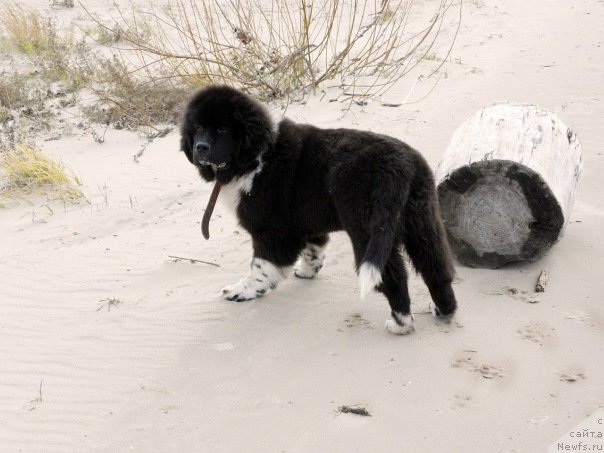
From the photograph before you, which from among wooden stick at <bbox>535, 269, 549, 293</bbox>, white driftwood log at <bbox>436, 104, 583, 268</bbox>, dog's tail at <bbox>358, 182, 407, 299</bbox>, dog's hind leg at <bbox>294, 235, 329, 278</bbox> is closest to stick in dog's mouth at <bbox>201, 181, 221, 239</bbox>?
dog's hind leg at <bbox>294, 235, 329, 278</bbox>

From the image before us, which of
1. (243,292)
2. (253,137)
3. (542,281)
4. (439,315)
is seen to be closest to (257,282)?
(243,292)

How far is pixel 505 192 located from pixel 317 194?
139 cm

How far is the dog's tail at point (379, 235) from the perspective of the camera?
399 cm

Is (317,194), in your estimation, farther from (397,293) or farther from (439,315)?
(439,315)

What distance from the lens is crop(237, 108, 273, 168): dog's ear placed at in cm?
470

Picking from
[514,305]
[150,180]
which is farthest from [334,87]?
[514,305]

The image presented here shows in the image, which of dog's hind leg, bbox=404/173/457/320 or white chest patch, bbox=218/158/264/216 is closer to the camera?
dog's hind leg, bbox=404/173/457/320

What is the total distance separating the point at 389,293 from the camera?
173 inches

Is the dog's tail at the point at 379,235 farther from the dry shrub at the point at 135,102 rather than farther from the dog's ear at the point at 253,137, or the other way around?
the dry shrub at the point at 135,102

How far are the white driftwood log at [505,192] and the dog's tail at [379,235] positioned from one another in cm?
104

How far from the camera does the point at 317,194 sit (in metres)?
4.64

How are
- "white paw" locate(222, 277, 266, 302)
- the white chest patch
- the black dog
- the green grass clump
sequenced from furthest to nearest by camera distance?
the green grass clump
"white paw" locate(222, 277, 266, 302)
the white chest patch
the black dog

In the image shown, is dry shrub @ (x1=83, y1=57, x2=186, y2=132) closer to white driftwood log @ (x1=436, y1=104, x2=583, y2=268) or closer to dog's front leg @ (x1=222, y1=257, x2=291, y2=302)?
dog's front leg @ (x1=222, y1=257, x2=291, y2=302)

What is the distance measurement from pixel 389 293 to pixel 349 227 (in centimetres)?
48
